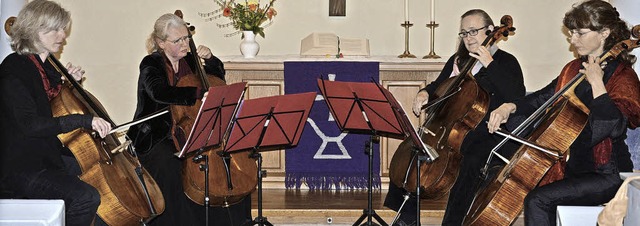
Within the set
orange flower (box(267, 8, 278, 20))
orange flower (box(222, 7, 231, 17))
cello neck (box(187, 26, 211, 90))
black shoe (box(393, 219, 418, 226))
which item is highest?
orange flower (box(222, 7, 231, 17))

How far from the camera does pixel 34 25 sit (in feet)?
12.3

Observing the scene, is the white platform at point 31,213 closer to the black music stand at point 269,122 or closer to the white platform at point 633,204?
the black music stand at point 269,122

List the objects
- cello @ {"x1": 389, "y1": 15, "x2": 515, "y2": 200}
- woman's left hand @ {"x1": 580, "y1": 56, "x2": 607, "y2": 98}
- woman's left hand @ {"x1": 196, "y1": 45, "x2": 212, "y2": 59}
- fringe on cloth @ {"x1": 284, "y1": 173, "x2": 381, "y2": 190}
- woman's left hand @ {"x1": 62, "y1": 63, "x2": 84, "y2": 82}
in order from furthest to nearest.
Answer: fringe on cloth @ {"x1": 284, "y1": 173, "x2": 381, "y2": 190} < woman's left hand @ {"x1": 196, "y1": 45, "x2": 212, "y2": 59} < cello @ {"x1": 389, "y1": 15, "x2": 515, "y2": 200} < woman's left hand @ {"x1": 62, "y1": 63, "x2": 84, "y2": 82} < woman's left hand @ {"x1": 580, "y1": 56, "x2": 607, "y2": 98}

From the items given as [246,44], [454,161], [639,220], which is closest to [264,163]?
[246,44]

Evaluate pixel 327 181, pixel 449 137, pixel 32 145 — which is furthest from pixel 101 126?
pixel 327 181

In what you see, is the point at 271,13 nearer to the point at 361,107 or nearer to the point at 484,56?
the point at 484,56

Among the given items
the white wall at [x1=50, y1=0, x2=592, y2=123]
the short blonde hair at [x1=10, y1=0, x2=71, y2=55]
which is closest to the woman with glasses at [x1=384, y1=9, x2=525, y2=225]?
the short blonde hair at [x1=10, y1=0, x2=71, y2=55]

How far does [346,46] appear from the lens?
6.03 metres

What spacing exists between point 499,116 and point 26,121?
6.29 ft

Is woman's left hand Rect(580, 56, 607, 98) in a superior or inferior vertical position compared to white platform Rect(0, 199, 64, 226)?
superior

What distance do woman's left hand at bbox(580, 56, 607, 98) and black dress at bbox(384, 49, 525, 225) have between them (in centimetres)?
80

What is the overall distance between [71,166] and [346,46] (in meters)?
2.50

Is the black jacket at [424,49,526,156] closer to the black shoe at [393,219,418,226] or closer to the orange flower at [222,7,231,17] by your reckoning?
the black shoe at [393,219,418,226]

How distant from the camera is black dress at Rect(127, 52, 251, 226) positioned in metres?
4.32
